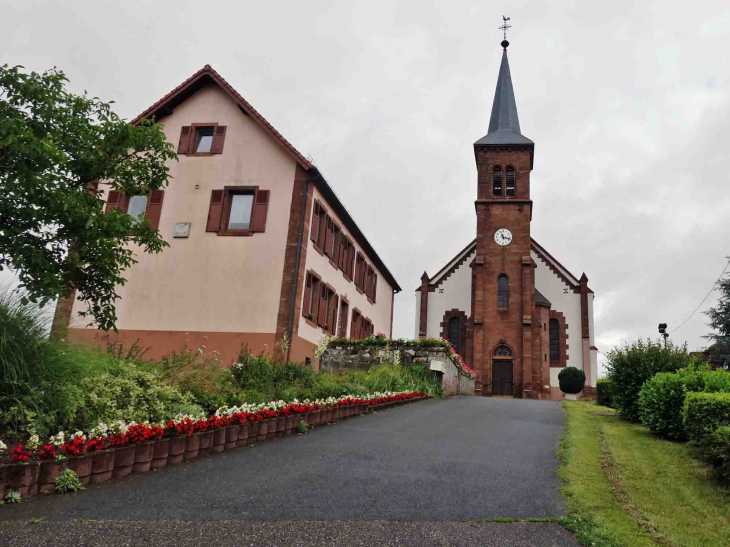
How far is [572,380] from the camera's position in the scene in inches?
1275

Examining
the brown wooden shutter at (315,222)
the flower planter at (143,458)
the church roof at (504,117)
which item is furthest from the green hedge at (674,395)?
the church roof at (504,117)

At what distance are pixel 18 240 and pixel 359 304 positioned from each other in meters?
18.4

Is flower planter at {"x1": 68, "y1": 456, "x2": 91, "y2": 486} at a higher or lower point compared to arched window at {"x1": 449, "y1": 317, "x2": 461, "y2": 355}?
lower

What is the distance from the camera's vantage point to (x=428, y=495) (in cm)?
571

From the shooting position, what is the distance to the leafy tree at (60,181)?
30.0 ft

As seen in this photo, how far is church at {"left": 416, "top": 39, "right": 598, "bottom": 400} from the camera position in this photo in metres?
33.1

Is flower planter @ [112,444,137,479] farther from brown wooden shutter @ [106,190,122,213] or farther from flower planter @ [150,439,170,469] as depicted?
brown wooden shutter @ [106,190,122,213]

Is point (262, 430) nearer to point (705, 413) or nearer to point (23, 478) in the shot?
point (23, 478)

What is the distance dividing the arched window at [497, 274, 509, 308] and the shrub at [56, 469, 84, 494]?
30.5 meters

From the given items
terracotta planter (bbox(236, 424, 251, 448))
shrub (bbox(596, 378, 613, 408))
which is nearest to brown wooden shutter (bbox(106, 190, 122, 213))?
terracotta planter (bbox(236, 424, 251, 448))

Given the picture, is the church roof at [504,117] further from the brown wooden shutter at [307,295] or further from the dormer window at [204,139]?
the brown wooden shutter at [307,295]

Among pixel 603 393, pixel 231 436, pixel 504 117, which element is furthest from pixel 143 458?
pixel 504 117

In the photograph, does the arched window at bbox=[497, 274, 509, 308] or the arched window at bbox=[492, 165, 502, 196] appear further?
the arched window at bbox=[492, 165, 502, 196]

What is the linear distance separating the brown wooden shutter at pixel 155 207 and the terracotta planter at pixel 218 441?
44.0ft
